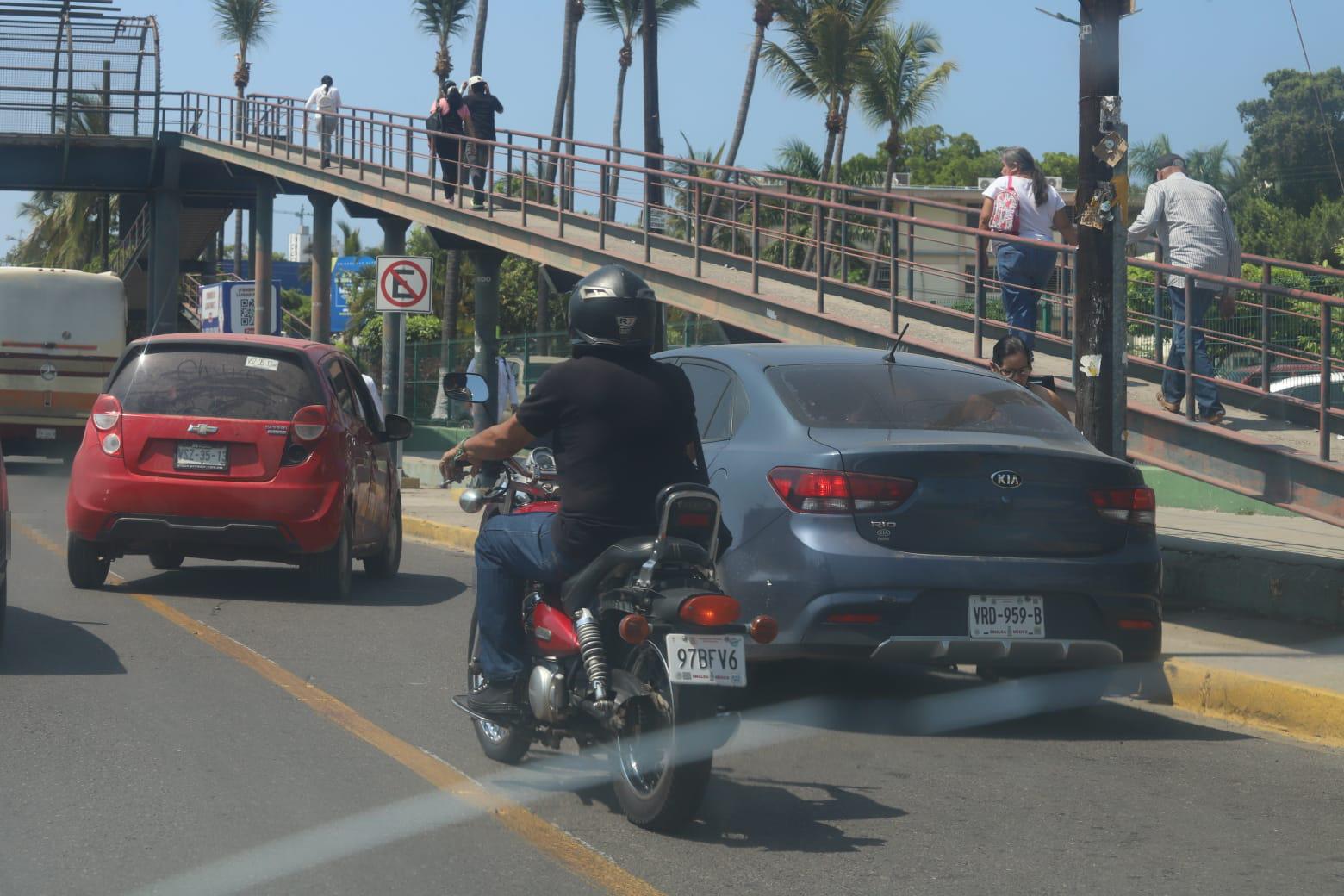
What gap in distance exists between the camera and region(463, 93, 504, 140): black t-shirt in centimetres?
2427

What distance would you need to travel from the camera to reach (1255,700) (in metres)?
7.82

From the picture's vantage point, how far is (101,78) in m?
38.7

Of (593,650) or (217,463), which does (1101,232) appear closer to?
(593,650)

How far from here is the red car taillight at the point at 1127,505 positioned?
7.35 metres

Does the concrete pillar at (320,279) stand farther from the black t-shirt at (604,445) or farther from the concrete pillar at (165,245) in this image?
the black t-shirt at (604,445)

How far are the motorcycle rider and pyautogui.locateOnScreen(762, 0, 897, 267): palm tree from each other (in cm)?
4241

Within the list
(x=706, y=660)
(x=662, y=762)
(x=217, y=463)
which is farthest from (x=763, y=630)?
(x=217, y=463)

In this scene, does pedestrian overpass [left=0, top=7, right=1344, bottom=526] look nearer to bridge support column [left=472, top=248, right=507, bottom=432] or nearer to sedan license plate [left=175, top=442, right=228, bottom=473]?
bridge support column [left=472, top=248, right=507, bottom=432]

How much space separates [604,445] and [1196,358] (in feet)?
19.0

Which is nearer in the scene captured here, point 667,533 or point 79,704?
point 667,533

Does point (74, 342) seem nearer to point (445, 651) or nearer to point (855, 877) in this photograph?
point (445, 651)

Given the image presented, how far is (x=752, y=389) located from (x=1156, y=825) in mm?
2914

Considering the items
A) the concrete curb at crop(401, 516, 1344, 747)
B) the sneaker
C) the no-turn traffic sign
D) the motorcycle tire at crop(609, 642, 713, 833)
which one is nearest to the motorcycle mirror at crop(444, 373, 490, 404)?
the motorcycle tire at crop(609, 642, 713, 833)

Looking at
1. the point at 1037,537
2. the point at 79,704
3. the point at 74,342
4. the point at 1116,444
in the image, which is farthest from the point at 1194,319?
the point at 74,342
